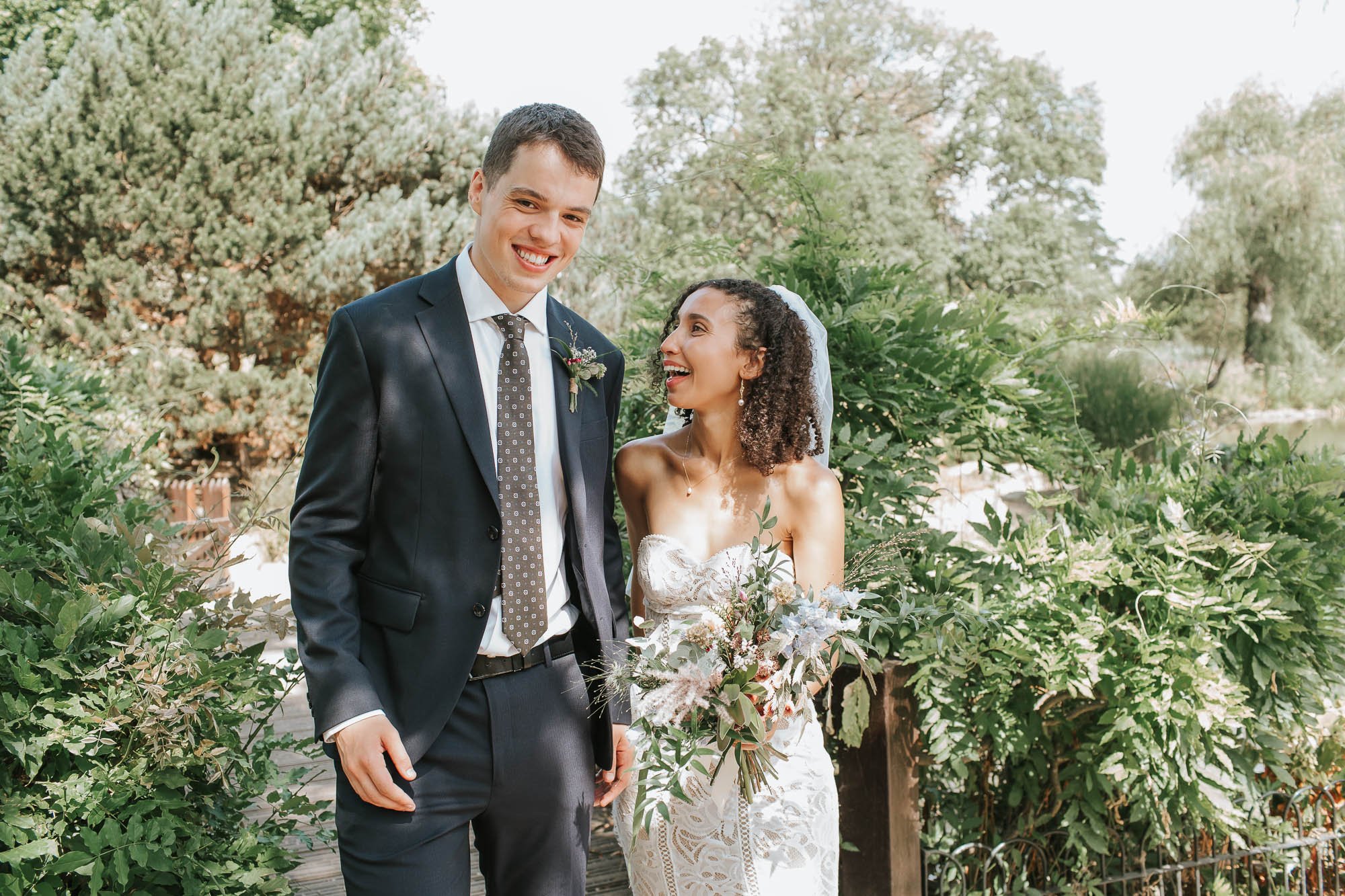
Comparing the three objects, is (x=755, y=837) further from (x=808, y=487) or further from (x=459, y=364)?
(x=459, y=364)

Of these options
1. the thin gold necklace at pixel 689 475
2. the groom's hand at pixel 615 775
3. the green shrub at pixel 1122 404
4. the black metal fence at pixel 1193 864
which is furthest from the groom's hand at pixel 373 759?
the green shrub at pixel 1122 404

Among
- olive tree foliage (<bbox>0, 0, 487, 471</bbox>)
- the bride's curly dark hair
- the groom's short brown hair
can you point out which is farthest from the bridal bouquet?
olive tree foliage (<bbox>0, 0, 487, 471</bbox>)

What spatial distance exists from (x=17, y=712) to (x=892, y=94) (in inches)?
1146

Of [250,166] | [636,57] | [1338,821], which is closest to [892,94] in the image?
[636,57]

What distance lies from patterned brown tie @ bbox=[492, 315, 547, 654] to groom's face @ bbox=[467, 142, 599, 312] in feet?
0.39

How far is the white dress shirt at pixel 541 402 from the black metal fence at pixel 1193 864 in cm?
183

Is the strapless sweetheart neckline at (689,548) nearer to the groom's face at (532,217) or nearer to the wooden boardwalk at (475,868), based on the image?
the groom's face at (532,217)

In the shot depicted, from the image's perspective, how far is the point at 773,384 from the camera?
2842 mm

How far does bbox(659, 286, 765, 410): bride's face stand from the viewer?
9.14ft

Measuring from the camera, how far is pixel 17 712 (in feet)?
5.88

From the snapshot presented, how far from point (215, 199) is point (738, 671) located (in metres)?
14.6

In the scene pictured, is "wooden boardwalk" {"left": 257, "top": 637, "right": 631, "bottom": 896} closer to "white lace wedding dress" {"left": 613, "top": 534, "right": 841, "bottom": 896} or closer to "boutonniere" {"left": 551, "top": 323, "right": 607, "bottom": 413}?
"white lace wedding dress" {"left": 613, "top": 534, "right": 841, "bottom": 896}

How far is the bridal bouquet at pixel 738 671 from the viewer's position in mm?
2045

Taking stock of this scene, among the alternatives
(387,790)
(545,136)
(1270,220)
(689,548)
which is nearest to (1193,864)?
(689,548)
